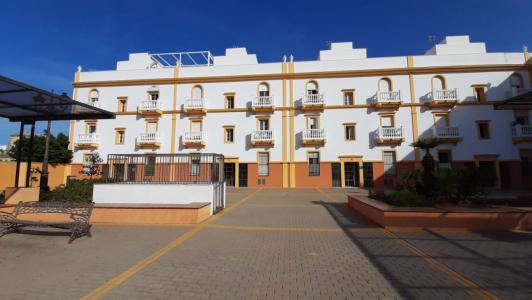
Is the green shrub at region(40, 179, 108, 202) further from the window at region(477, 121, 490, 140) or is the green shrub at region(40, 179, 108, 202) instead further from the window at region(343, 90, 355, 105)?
the window at region(477, 121, 490, 140)

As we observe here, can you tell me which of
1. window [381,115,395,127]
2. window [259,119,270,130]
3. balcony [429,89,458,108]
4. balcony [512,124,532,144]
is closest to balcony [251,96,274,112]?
window [259,119,270,130]

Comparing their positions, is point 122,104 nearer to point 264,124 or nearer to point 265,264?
point 264,124

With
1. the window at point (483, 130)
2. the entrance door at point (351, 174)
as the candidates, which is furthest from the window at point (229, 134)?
the window at point (483, 130)

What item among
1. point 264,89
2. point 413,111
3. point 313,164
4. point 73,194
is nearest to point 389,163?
point 413,111

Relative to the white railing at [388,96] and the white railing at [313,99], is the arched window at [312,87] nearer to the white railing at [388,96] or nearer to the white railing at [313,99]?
the white railing at [313,99]

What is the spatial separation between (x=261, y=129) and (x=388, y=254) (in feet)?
68.8

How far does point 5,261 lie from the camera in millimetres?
4715

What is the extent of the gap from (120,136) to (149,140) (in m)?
3.80

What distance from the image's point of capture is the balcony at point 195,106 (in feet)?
84.6

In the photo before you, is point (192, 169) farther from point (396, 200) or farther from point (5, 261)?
point (396, 200)

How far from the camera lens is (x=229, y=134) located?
26.1 meters

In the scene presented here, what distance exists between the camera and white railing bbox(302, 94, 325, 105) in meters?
24.5

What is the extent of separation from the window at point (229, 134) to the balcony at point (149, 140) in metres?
6.59

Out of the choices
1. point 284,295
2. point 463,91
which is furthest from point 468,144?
point 284,295
